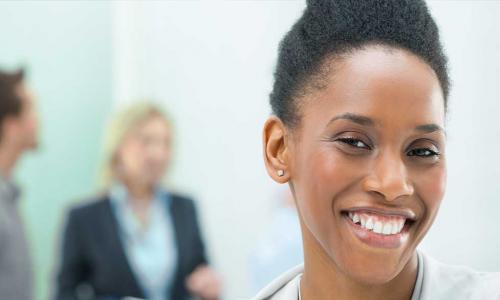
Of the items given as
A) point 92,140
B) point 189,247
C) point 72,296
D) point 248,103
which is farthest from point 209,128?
point 92,140

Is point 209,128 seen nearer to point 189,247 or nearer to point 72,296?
point 189,247

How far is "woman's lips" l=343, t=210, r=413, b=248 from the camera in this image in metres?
0.71

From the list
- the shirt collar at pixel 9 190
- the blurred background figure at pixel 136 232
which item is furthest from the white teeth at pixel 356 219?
the shirt collar at pixel 9 190

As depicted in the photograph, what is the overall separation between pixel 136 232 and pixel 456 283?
1137mm

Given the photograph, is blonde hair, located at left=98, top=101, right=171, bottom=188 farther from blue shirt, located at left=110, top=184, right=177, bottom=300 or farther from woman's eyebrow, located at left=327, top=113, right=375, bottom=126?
woman's eyebrow, located at left=327, top=113, right=375, bottom=126

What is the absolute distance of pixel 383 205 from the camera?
705mm

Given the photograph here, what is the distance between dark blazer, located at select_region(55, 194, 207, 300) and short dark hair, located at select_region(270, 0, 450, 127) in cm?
100

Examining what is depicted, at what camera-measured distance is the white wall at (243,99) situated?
89 cm

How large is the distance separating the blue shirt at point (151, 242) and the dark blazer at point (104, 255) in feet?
0.05

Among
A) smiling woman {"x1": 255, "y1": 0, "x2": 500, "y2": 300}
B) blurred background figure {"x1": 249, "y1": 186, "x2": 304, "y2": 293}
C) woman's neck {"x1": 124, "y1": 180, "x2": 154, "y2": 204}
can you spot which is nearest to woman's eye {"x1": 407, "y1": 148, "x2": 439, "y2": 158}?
smiling woman {"x1": 255, "y1": 0, "x2": 500, "y2": 300}

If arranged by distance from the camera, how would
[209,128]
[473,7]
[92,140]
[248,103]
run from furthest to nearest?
[92,140] < [209,128] < [248,103] < [473,7]

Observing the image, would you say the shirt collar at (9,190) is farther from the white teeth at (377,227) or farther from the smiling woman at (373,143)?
the white teeth at (377,227)

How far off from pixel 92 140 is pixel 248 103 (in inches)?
49.4

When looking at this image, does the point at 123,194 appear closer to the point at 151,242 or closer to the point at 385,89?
the point at 151,242
